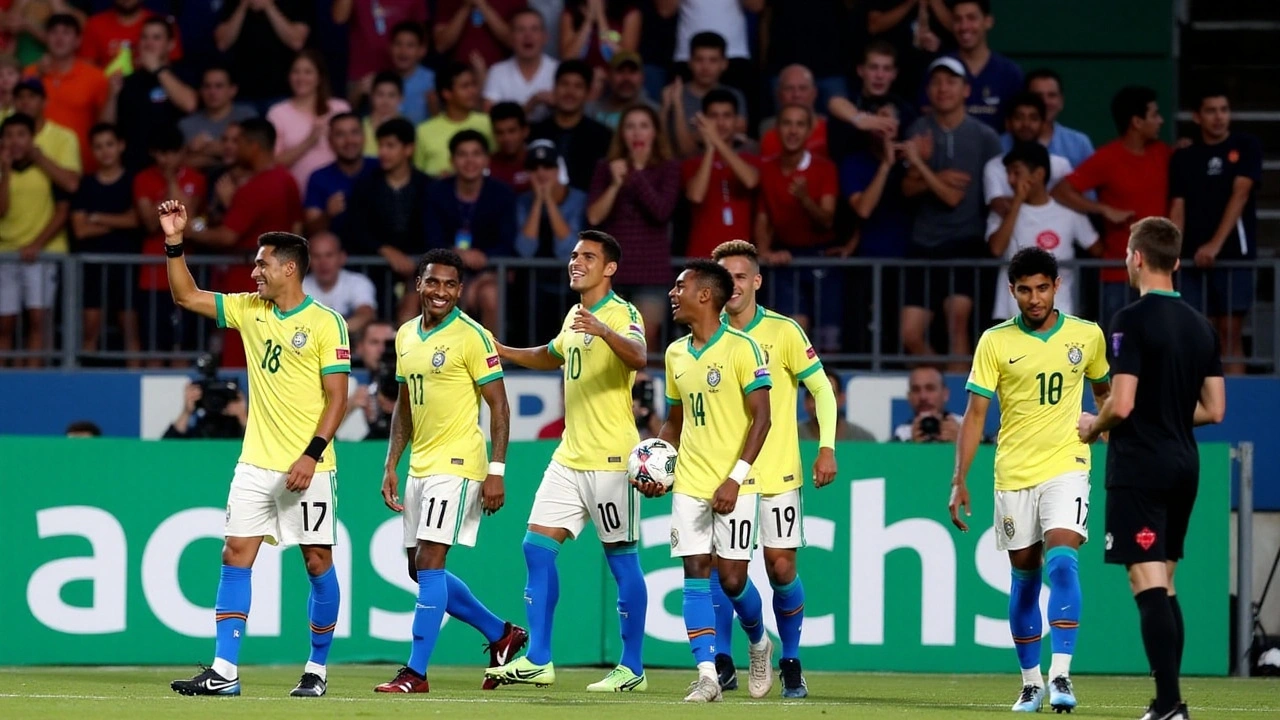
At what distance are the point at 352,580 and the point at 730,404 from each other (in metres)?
4.27

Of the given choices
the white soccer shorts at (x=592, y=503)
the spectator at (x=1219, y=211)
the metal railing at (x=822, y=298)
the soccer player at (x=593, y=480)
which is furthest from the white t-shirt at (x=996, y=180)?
the white soccer shorts at (x=592, y=503)

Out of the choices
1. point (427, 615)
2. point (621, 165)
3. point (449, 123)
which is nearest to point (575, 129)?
point (449, 123)

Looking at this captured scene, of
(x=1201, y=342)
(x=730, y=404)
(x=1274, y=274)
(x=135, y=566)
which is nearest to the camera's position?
(x=1201, y=342)

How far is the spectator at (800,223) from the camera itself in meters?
16.5

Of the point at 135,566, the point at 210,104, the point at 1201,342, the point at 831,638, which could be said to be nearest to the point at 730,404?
the point at 1201,342

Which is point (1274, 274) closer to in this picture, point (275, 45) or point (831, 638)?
point (831, 638)

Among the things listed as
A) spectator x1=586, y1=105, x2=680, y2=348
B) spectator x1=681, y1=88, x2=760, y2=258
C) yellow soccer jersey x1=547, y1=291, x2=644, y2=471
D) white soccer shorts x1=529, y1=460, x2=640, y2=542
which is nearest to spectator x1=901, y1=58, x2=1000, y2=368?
spectator x1=681, y1=88, x2=760, y2=258

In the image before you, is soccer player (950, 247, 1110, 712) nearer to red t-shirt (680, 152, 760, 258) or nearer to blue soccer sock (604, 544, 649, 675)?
blue soccer sock (604, 544, 649, 675)

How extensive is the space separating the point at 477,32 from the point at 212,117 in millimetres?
2528

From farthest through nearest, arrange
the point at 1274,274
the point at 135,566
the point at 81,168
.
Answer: the point at 81,168 → the point at 1274,274 → the point at 135,566

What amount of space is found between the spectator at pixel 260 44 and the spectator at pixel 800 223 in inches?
189

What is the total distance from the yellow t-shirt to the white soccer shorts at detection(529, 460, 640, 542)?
6232 millimetres

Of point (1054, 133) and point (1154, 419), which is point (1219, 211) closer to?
point (1054, 133)

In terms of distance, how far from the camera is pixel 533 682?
11.6m
